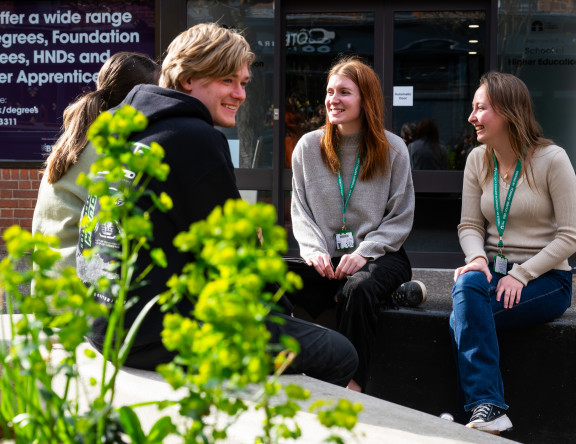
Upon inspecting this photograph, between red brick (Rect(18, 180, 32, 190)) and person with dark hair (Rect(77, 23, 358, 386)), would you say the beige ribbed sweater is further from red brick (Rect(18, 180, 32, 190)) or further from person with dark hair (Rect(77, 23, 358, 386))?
red brick (Rect(18, 180, 32, 190))

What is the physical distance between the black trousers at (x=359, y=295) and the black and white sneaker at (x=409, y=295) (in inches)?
3.4

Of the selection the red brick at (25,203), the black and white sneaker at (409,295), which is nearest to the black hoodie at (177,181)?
the black and white sneaker at (409,295)

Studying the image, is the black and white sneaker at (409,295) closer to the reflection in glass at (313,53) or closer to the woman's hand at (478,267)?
the woman's hand at (478,267)

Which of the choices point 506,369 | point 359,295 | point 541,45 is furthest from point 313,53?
point 506,369

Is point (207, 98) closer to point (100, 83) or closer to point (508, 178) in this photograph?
point (100, 83)

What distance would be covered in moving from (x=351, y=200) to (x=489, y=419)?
1.32 metres

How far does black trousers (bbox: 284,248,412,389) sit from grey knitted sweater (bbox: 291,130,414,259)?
3.7 inches

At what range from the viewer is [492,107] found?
12.9 ft

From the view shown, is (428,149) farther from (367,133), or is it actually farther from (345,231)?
(345,231)

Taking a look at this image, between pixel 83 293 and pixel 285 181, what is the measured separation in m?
6.22

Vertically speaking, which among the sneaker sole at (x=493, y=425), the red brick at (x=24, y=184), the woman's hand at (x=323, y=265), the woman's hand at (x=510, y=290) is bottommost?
the sneaker sole at (x=493, y=425)

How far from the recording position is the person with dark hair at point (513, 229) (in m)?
3.68

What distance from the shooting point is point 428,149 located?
290 inches

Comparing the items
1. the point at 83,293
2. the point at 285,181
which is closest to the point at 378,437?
the point at 83,293
